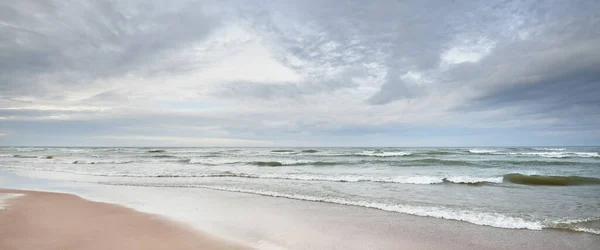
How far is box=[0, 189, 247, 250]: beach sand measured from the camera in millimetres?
4484

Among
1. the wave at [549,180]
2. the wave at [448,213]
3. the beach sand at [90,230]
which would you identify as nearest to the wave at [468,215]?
the wave at [448,213]

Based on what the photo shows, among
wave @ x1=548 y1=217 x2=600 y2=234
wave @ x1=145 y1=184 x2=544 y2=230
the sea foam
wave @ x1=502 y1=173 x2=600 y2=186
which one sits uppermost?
the sea foam

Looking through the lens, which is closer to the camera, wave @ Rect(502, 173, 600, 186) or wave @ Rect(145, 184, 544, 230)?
wave @ Rect(145, 184, 544, 230)

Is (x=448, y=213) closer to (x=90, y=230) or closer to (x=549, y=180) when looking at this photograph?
(x=90, y=230)

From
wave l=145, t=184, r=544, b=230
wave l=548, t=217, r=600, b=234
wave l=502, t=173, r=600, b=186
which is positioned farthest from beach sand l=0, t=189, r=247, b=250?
wave l=502, t=173, r=600, b=186

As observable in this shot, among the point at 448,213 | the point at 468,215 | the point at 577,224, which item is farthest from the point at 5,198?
the point at 577,224

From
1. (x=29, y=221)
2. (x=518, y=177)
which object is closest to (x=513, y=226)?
(x=29, y=221)

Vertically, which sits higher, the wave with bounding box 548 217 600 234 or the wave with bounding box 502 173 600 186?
the wave with bounding box 548 217 600 234

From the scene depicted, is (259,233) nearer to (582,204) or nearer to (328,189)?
(328,189)

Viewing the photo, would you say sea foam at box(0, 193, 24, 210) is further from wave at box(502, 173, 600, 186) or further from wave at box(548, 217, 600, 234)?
wave at box(502, 173, 600, 186)

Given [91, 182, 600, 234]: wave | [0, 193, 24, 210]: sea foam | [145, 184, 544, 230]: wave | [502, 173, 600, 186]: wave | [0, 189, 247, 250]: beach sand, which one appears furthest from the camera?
[502, 173, 600, 186]: wave

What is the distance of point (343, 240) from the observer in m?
4.93

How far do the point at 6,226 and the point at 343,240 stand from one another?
239 inches

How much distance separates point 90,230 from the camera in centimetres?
528
